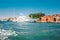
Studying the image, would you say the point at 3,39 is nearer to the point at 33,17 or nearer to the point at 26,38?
the point at 26,38

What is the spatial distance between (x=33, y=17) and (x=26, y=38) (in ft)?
51.2

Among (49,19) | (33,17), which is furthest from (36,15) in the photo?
(49,19)

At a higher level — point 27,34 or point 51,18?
point 51,18

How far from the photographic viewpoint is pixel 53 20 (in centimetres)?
1919

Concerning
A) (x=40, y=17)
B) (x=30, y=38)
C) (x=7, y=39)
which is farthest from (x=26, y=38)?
(x=40, y=17)

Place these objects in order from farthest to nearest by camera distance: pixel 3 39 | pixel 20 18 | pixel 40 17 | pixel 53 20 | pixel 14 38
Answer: pixel 20 18
pixel 40 17
pixel 53 20
pixel 14 38
pixel 3 39

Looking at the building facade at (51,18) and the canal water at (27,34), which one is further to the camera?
the building facade at (51,18)

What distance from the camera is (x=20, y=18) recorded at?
22438 mm

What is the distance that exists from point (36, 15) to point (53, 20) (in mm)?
2710

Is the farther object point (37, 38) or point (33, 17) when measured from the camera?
point (33, 17)

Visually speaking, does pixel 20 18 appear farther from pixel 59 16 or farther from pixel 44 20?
pixel 59 16

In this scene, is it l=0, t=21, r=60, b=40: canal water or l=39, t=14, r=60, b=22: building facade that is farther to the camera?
l=39, t=14, r=60, b=22: building facade

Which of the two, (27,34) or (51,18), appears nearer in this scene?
(27,34)

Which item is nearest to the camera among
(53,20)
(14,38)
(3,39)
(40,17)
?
(3,39)
